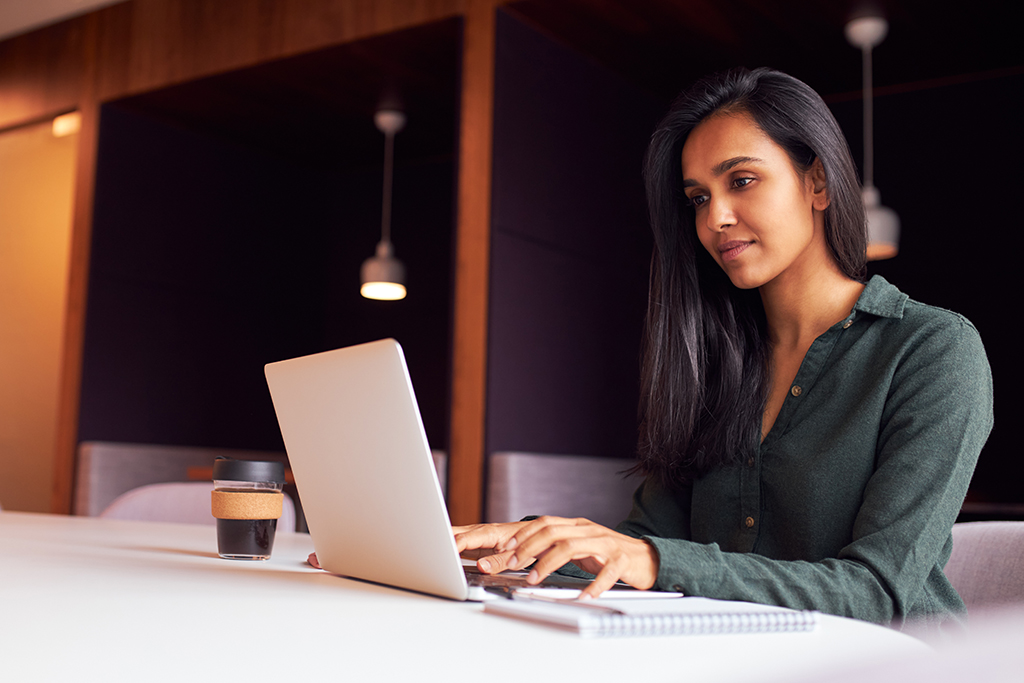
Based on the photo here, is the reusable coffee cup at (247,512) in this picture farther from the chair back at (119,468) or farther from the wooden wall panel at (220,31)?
the chair back at (119,468)

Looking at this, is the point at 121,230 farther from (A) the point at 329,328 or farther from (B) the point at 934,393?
(B) the point at 934,393

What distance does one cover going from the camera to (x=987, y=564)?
1.27 metres

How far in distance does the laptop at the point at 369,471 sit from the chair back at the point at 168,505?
1.15 m

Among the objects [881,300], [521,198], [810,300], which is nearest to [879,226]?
[521,198]

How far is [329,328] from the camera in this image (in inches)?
255

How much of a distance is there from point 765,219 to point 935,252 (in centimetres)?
351

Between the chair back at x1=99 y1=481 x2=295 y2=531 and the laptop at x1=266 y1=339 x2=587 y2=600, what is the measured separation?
1.15m

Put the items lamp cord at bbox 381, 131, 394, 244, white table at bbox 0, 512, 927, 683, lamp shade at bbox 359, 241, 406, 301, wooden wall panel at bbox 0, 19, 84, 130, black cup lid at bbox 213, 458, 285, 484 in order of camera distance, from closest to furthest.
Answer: white table at bbox 0, 512, 927, 683 < black cup lid at bbox 213, 458, 285, 484 < lamp shade at bbox 359, 241, 406, 301 < wooden wall panel at bbox 0, 19, 84, 130 < lamp cord at bbox 381, 131, 394, 244

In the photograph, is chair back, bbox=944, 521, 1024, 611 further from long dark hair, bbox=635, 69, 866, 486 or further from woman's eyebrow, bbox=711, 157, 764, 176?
woman's eyebrow, bbox=711, 157, 764, 176

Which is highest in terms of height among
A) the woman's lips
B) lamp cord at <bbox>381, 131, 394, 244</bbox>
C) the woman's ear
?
lamp cord at <bbox>381, 131, 394, 244</bbox>

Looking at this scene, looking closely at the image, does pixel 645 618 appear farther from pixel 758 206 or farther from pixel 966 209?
pixel 966 209

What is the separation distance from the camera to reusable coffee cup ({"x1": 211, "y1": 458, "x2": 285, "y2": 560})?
47.1 inches

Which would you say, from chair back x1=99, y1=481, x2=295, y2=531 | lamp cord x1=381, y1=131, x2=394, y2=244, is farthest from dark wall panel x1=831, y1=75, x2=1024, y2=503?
chair back x1=99, y1=481, x2=295, y2=531

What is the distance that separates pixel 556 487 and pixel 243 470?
2.64 m
